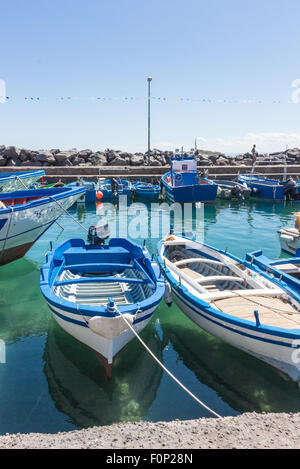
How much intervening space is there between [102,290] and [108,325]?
2.63m

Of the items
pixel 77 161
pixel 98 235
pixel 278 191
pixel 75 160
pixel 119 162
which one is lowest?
pixel 98 235

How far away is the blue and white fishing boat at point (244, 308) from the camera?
16.9ft

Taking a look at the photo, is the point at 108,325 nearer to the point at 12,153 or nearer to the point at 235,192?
the point at 235,192

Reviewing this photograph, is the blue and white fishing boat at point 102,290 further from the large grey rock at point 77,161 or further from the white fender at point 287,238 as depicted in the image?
the large grey rock at point 77,161

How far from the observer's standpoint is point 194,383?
18.4 feet

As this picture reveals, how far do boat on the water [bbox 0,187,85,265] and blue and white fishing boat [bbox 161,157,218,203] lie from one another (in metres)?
11.4

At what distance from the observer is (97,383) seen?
553 centimetres

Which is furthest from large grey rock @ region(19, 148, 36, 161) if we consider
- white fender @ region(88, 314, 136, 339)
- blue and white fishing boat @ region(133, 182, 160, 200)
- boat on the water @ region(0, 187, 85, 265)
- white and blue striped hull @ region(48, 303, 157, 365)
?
white fender @ region(88, 314, 136, 339)

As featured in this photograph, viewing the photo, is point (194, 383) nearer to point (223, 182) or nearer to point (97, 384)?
point (97, 384)

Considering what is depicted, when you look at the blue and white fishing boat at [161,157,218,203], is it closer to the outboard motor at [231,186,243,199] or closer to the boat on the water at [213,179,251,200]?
the boat on the water at [213,179,251,200]

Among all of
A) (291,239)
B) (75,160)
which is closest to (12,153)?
(75,160)

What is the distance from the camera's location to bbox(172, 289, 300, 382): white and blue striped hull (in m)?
5.05
